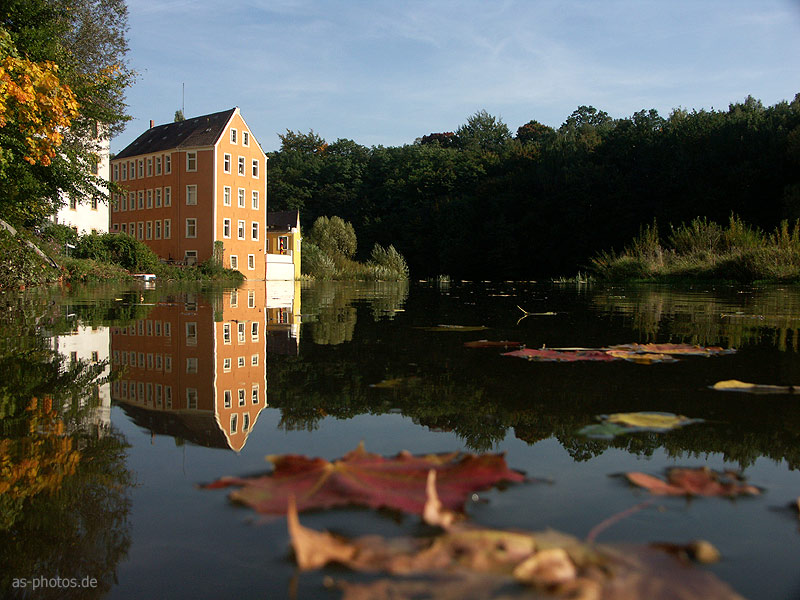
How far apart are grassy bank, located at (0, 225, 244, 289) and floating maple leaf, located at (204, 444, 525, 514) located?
10390 mm

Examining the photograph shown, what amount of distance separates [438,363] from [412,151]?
58436 millimetres

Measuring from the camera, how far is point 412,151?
59.7 m

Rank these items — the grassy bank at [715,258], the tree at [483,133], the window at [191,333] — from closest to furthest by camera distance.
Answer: the window at [191,333], the grassy bank at [715,258], the tree at [483,133]

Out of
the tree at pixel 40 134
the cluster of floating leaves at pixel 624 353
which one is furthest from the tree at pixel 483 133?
the cluster of floating leaves at pixel 624 353

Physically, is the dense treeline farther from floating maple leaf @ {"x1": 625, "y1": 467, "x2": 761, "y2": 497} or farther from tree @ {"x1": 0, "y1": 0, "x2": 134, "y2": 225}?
floating maple leaf @ {"x1": 625, "y1": 467, "x2": 761, "y2": 497}

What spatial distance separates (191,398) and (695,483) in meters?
1.55

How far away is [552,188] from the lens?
44.7 m

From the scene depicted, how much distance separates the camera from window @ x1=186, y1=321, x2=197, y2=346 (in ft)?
12.1

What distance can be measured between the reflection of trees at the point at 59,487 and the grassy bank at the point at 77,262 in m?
9.38

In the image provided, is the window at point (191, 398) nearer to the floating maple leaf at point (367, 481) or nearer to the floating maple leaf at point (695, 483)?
the floating maple leaf at point (367, 481)

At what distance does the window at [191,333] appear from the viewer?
3.68m

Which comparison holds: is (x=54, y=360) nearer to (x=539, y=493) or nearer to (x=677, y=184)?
(x=539, y=493)

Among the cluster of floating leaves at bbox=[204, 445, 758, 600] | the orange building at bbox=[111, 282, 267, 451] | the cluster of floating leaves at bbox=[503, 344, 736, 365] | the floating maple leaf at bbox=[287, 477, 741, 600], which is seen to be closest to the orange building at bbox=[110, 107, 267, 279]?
the orange building at bbox=[111, 282, 267, 451]

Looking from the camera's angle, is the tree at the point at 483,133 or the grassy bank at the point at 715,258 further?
the tree at the point at 483,133
